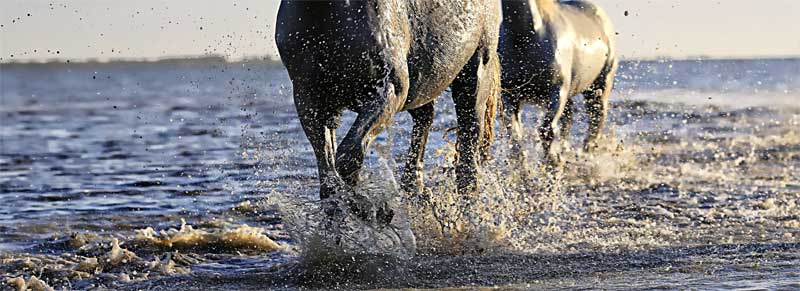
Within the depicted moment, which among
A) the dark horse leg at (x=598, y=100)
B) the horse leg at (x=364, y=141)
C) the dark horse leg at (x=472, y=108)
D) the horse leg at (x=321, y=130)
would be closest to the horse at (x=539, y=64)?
the dark horse leg at (x=598, y=100)

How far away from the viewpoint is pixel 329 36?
18.0 ft

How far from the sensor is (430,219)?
702 centimetres

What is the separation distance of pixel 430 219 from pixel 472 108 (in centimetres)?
70

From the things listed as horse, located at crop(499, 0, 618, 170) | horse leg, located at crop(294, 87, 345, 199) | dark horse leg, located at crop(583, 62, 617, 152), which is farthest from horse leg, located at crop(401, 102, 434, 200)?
dark horse leg, located at crop(583, 62, 617, 152)

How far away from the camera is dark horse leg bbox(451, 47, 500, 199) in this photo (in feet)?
23.4

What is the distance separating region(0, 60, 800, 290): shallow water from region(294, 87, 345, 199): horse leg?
0.21 metres

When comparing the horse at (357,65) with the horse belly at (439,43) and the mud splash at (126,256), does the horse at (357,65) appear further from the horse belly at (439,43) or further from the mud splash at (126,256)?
the mud splash at (126,256)

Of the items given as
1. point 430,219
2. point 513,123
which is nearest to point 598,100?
point 513,123

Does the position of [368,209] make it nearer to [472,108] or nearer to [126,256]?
[126,256]

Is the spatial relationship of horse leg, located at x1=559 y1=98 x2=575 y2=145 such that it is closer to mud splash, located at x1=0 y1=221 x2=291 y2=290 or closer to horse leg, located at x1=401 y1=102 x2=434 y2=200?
horse leg, located at x1=401 y1=102 x2=434 y2=200

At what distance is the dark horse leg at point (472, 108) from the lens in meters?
7.13

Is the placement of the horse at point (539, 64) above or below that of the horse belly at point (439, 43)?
below

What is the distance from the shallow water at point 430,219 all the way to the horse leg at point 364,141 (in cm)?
18

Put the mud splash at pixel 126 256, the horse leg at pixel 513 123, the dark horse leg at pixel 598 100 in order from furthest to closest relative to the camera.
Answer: the dark horse leg at pixel 598 100, the horse leg at pixel 513 123, the mud splash at pixel 126 256
